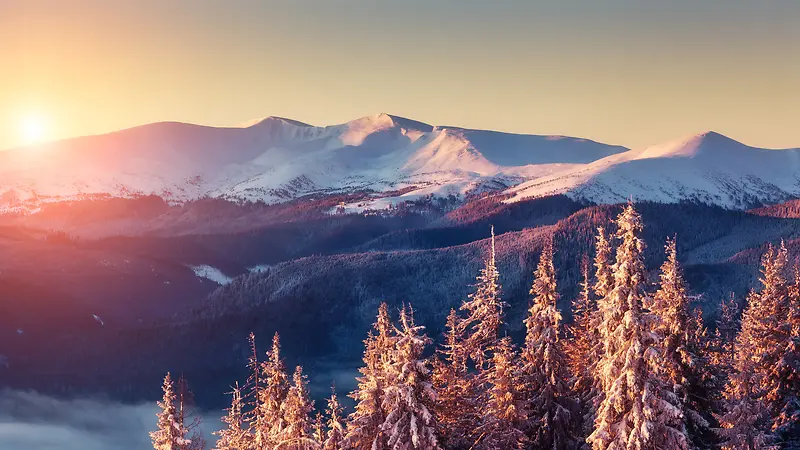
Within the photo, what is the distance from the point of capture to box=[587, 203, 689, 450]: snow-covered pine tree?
93.9 ft

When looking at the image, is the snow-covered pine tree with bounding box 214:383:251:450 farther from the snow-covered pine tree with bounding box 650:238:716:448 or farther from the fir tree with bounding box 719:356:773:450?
the fir tree with bounding box 719:356:773:450

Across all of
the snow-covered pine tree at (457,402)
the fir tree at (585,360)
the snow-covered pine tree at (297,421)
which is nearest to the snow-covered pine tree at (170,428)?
the snow-covered pine tree at (297,421)

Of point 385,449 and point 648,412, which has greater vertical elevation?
point 648,412

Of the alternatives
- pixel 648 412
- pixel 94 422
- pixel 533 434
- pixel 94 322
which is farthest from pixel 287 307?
pixel 648 412

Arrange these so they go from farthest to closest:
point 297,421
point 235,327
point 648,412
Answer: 1. point 235,327
2. point 297,421
3. point 648,412

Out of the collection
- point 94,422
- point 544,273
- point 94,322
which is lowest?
point 94,422

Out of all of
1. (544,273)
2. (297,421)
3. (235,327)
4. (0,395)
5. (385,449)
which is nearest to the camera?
(385,449)

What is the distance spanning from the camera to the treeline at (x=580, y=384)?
29.2m

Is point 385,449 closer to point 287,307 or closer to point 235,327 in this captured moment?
point 235,327

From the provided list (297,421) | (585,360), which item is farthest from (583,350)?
(297,421)

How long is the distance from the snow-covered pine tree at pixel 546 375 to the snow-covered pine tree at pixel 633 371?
29.2ft

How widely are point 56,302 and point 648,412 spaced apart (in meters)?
188

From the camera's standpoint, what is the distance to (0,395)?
5586 inches

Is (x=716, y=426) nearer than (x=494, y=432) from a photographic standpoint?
No
